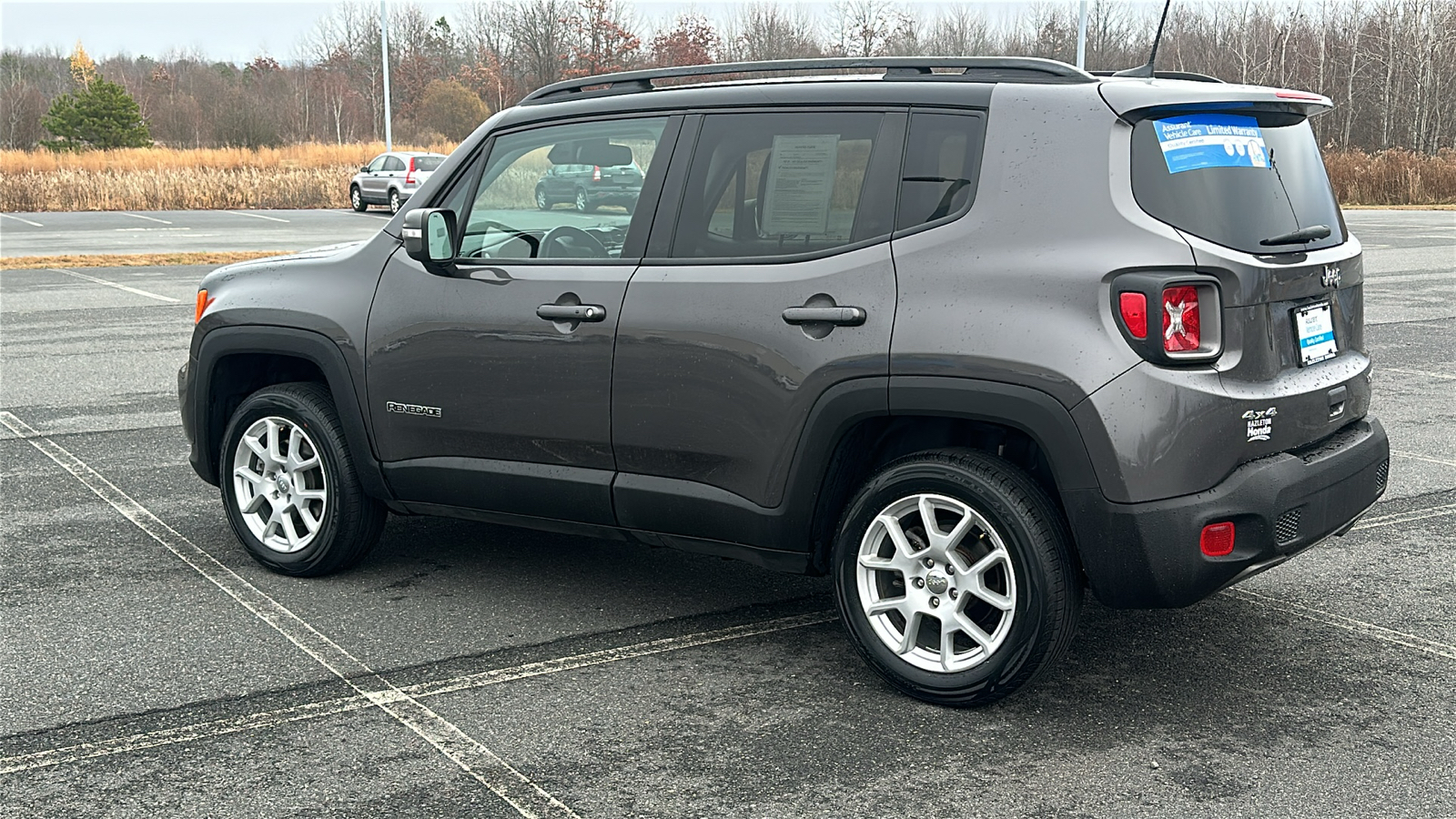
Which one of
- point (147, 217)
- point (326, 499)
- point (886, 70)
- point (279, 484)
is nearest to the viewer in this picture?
point (886, 70)

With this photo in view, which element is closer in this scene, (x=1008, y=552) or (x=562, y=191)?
(x=1008, y=552)

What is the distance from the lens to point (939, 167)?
4258 millimetres

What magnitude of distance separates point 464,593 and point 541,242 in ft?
4.51

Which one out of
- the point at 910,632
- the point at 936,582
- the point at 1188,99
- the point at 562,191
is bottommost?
the point at 910,632

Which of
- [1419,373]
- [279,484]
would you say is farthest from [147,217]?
[279,484]

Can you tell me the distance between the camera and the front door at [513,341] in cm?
481

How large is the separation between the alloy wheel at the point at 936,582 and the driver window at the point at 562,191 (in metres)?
1.37

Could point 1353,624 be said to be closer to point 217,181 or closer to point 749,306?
point 749,306

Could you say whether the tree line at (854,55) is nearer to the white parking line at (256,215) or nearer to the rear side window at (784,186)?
the white parking line at (256,215)

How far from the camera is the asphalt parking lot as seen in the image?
143 inches

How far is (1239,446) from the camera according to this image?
3.91m

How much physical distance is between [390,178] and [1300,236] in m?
35.8

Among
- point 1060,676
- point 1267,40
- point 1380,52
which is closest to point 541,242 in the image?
point 1060,676

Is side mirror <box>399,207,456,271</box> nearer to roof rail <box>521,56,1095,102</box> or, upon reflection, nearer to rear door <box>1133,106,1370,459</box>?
roof rail <box>521,56,1095,102</box>
